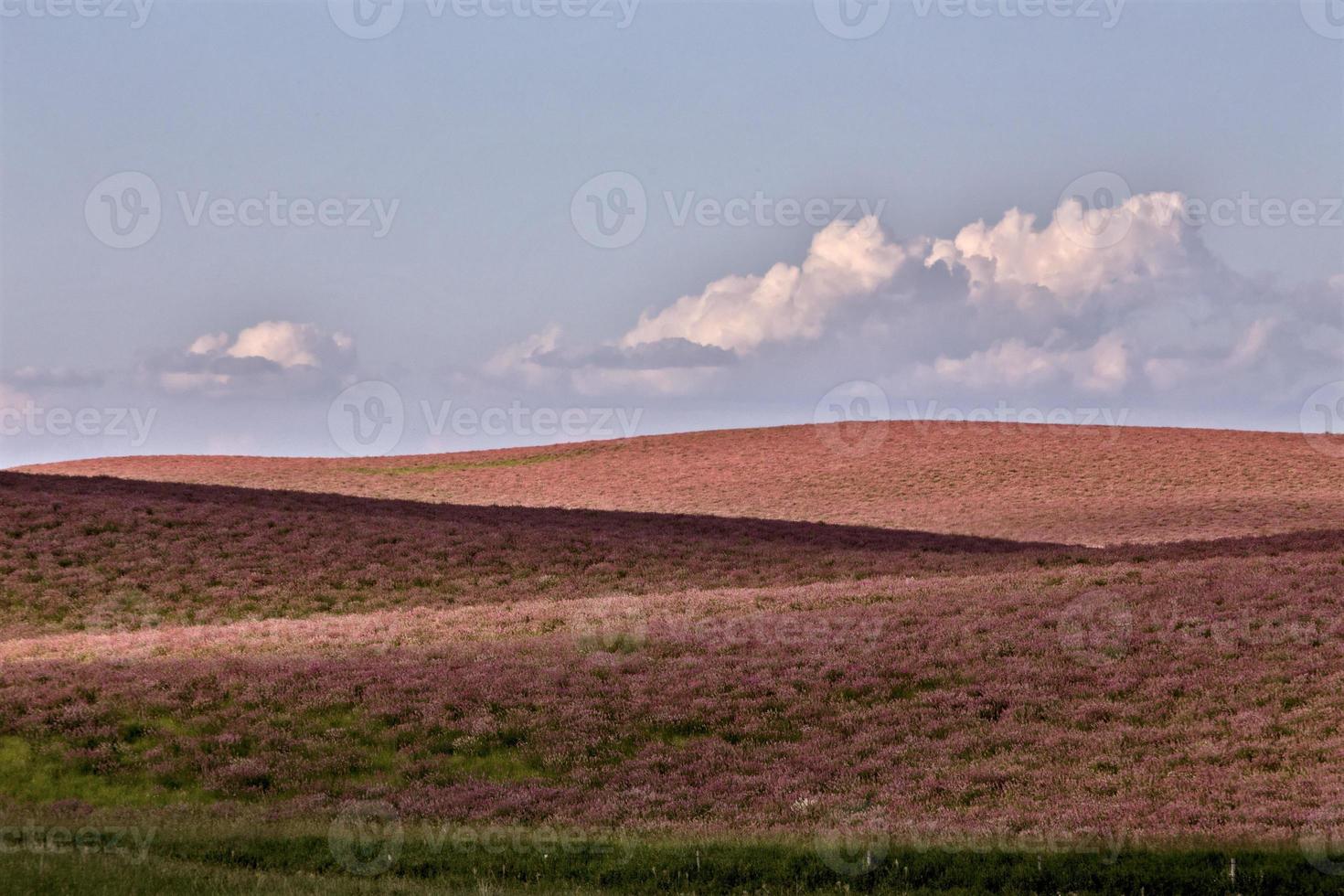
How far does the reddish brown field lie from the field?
15.6m

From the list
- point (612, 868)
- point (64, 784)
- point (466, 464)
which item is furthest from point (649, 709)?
point (466, 464)

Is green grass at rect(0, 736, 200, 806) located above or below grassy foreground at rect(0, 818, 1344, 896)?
below

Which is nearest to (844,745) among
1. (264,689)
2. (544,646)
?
(544,646)

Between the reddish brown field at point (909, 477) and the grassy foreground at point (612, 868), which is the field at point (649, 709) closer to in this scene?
the grassy foreground at point (612, 868)

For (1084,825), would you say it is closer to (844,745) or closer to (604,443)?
(844,745)

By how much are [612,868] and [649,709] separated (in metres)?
7.11

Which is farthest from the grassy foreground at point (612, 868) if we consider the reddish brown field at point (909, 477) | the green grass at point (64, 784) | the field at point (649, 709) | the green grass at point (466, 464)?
the green grass at point (466, 464)

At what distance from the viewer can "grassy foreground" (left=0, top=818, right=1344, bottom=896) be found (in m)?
11.9

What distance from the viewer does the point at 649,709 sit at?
20172 mm

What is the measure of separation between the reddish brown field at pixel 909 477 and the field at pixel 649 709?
15.6 metres

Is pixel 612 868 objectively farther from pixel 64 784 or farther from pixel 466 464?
pixel 466 464

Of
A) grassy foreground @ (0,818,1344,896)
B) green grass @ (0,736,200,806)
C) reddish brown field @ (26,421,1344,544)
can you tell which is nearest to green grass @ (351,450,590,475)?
reddish brown field @ (26,421,1344,544)

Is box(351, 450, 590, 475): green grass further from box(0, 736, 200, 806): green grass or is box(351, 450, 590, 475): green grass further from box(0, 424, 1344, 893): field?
box(0, 736, 200, 806): green grass

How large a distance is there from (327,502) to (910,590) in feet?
Result: 92.1
